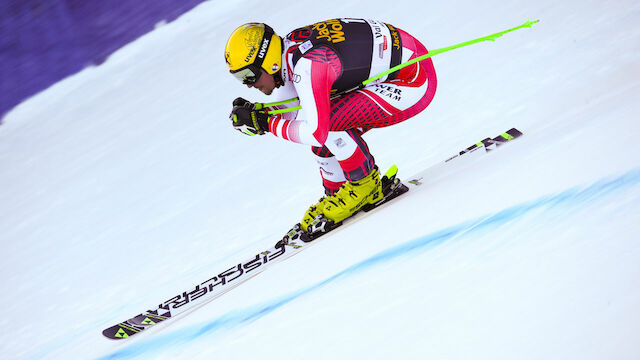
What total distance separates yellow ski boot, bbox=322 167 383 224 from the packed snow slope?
0.38 feet

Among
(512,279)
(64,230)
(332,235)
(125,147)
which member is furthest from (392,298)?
(125,147)

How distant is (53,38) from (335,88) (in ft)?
10.3

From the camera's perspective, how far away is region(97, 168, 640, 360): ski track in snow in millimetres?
2242

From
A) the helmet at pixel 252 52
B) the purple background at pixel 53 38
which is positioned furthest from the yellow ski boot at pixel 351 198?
the purple background at pixel 53 38

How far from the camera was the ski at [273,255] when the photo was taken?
2.80m

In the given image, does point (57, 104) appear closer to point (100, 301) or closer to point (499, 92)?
point (100, 301)

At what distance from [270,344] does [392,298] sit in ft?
1.60

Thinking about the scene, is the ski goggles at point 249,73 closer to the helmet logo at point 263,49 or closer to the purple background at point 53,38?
the helmet logo at point 263,49

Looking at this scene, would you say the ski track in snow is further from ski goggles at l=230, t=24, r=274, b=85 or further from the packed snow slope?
ski goggles at l=230, t=24, r=274, b=85

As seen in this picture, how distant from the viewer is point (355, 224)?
2.94m

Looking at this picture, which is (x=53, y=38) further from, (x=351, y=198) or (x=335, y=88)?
(x=351, y=198)

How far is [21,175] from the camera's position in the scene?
4340mm

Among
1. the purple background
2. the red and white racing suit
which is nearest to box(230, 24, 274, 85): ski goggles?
the red and white racing suit

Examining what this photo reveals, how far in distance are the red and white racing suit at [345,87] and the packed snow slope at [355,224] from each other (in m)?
0.41
